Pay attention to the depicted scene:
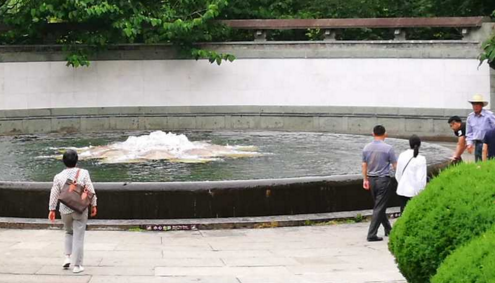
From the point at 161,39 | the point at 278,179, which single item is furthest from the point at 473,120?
the point at 161,39

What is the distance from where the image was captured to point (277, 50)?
28422mm

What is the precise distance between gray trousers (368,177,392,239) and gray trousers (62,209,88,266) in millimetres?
4121

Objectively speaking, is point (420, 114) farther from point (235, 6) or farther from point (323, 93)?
point (235, 6)

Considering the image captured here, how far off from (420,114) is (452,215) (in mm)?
20662

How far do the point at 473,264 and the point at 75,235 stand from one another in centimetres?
581

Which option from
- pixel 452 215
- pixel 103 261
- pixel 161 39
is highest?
pixel 161 39

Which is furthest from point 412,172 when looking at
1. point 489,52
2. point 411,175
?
point 489,52

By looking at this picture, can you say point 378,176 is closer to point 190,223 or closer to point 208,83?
point 190,223

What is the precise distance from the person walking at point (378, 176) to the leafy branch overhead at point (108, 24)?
15.2 meters

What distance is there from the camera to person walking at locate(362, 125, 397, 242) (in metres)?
12.6

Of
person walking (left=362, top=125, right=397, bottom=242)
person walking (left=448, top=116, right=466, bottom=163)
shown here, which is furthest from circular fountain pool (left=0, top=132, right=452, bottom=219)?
person walking (left=362, top=125, right=397, bottom=242)

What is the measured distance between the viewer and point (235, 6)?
30.2 metres

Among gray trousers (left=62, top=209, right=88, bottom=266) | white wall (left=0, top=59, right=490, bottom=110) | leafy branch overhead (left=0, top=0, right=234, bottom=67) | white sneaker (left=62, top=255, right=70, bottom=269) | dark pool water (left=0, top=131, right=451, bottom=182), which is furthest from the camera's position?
white wall (left=0, top=59, right=490, bottom=110)

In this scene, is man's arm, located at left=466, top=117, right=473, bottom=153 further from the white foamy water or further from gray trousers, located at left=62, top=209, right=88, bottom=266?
gray trousers, located at left=62, top=209, right=88, bottom=266
